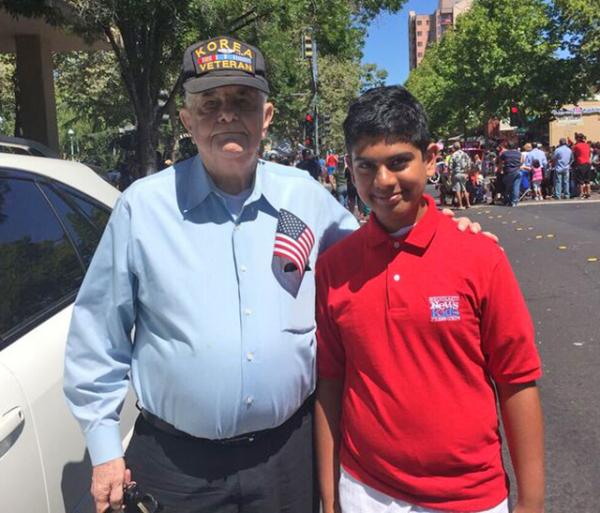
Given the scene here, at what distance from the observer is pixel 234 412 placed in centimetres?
180

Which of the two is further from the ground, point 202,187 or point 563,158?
point 563,158

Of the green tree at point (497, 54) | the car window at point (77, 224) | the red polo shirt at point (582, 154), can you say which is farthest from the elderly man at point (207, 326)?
the green tree at point (497, 54)

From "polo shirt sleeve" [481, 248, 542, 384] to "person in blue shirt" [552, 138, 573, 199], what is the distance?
56.7ft

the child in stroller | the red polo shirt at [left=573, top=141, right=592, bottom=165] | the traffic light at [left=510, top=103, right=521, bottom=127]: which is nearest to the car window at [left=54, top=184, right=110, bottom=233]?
the child in stroller

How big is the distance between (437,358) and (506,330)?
0.61 feet

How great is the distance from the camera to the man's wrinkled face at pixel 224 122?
190 centimetres

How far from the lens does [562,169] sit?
17.8 metres

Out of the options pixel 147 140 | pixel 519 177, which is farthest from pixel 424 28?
pixel 147 140

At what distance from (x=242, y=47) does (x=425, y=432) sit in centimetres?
122

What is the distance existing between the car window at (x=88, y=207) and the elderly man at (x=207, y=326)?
0.88 m

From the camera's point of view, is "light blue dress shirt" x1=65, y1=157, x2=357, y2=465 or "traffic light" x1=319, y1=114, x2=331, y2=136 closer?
"light blue dress shirt" x1=65, y1=157, x2=357, y2=465

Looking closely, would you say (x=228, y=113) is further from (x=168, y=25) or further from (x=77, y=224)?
(x=168, y=25)

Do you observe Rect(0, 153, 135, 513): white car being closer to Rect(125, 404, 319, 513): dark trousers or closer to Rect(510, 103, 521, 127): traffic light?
Rect(125, 404, 319, 513): dark trousers

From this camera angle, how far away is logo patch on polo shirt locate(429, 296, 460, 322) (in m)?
1.62
